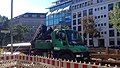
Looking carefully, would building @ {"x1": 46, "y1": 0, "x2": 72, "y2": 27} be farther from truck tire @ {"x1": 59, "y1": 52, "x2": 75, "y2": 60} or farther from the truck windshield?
the truck windshield

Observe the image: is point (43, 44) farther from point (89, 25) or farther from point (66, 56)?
point (89, 25)

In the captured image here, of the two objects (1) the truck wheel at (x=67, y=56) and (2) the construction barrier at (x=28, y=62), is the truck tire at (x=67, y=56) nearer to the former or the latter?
(1) the truck wheel at (x=67, y=56)

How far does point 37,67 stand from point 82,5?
81.6 metres

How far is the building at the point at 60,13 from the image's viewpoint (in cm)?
10209

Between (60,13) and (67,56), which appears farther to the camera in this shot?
(60,13)

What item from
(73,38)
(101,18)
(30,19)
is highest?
(30,19)

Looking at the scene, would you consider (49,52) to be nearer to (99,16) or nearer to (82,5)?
(99,16)

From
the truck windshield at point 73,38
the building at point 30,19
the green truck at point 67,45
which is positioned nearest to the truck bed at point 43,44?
the green truck at point 67,45

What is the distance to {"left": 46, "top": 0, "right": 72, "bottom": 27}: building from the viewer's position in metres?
102

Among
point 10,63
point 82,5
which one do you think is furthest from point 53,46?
point 82,5

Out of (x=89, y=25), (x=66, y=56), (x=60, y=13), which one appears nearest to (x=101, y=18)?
(x=89, y=25)

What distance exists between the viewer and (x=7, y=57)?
15.9 meters

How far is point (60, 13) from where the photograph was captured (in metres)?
105

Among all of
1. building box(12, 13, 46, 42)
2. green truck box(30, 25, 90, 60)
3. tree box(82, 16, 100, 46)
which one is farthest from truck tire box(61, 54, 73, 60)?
building box(12, 13, 46, 42)
